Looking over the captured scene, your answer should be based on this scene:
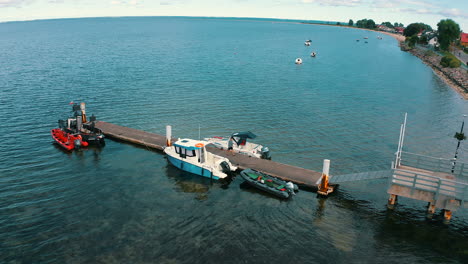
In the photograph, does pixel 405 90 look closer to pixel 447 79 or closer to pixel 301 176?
pixel 447 79

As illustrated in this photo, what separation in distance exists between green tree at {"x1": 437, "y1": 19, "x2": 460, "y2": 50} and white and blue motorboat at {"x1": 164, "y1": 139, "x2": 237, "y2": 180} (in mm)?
133196

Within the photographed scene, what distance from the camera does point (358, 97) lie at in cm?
6875

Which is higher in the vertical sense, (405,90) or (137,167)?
(405,90)

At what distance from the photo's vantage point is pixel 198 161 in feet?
110

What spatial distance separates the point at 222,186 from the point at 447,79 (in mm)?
83485

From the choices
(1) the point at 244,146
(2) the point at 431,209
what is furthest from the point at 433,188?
(1) the point at 244,146

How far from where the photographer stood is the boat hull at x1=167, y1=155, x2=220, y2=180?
32531 millimetres

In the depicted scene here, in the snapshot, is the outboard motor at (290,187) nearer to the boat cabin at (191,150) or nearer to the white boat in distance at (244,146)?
the white boat in distance at (244,146)

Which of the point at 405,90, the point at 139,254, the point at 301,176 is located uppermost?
the point at 405,90

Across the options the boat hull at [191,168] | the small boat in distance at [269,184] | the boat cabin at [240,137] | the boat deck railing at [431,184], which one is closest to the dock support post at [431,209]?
the boat deck railing at [431,184]

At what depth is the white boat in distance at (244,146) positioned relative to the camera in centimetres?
3600

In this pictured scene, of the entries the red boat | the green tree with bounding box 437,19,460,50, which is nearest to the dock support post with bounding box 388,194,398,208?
the red boat

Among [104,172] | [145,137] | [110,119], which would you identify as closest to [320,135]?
[145,137]

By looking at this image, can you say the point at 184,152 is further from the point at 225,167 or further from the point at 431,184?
the point at 431,184
